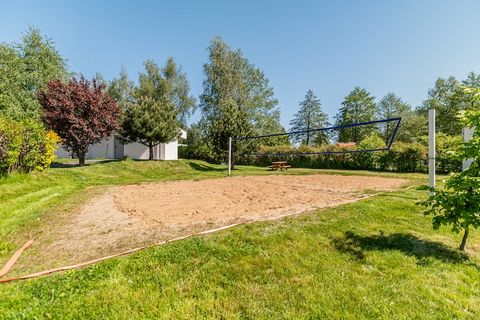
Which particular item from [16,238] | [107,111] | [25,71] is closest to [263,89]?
[107,111]

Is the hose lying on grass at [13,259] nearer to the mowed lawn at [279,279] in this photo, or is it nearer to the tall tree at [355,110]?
the mowed lawn at [279,279]

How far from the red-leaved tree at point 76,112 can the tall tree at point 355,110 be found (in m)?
39.8

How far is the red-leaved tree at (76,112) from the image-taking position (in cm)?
1287

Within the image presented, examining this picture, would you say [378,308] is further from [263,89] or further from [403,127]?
[403,127]

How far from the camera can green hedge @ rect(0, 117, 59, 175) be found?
24.9 feet

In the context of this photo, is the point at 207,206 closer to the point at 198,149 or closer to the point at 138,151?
the point at 138,151

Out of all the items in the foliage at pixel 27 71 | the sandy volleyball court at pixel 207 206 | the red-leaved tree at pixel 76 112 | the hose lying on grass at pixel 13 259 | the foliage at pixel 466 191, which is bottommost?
the hose lying on grass at pixel 13 259

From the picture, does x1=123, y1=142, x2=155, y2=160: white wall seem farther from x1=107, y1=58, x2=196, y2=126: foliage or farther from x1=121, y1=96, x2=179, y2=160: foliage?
x1=107, y1=58, x2=196, y2=126: foliage

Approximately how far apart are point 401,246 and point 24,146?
34.4 ft

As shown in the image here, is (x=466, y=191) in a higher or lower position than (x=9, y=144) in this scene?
lower

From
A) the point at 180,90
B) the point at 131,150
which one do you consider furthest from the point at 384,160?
the point at 180,90

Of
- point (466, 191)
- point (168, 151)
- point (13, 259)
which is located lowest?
point (13, 259)

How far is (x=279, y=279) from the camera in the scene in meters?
2.55

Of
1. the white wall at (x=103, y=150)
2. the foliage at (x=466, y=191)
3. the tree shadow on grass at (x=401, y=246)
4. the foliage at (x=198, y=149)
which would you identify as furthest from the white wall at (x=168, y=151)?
the foliage at (x=466, y=191)
